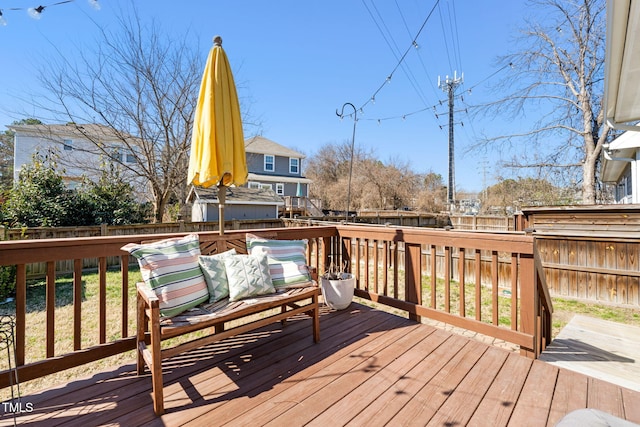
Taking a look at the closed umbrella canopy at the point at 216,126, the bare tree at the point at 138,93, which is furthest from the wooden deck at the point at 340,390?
the bare tree at the point at 138,93

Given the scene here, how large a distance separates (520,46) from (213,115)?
1324cm

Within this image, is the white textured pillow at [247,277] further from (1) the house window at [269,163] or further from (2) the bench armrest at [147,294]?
(1) the house window at [269,163]

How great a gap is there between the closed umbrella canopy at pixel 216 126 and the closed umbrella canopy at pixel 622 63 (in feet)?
9.27

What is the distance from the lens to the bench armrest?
1.69 metres

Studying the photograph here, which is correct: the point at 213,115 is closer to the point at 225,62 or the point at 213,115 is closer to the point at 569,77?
the point at 225,62

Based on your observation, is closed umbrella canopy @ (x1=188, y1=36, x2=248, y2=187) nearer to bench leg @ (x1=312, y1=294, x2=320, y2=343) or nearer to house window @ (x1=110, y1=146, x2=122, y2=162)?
bench leg @ (x1=312, y1=294, x2=320, y2=343)

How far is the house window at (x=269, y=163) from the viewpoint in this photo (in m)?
20.4

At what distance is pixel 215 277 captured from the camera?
2.25 metres

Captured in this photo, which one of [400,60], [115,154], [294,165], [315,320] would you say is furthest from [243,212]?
[315,320]

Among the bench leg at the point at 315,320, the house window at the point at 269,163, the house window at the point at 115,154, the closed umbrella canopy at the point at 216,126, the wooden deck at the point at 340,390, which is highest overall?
the house window at the point at 269,163

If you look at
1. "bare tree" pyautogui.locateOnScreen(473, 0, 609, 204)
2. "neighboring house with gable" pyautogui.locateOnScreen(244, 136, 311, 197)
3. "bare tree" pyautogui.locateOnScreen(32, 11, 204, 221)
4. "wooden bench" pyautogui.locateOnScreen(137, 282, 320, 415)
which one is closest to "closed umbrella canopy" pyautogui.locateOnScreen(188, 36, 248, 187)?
"wooden bench" pyautogui.locateOnScreen(137, 282, 320, 415)

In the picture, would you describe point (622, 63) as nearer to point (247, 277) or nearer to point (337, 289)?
point (337, 289)

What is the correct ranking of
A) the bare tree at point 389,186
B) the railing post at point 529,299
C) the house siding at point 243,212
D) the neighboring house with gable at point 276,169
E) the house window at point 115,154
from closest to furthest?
the railing post at point 529,299, the house window at point 115,154, the house siding at point 243,212, the neighboring house with gable at point 276,169, the bare tree at point 389,186

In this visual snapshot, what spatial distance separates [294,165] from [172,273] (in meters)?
20.3
